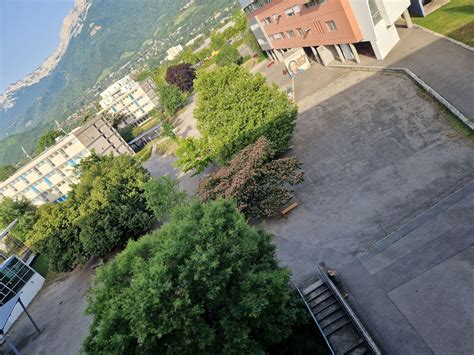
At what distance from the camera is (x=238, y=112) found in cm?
2519

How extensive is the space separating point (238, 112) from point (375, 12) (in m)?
16.9

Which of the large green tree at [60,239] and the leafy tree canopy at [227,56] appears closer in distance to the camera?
the large green tree at [60,239]

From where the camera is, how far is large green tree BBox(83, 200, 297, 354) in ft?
32.0

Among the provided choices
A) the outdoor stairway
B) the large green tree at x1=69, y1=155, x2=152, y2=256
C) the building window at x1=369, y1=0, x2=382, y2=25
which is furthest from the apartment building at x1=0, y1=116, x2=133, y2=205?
the outdoor stairway

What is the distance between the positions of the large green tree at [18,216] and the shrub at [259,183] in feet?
113

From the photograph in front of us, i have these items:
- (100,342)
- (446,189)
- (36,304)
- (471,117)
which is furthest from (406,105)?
(36,304)

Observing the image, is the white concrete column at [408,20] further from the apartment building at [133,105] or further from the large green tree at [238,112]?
the apartment building at [133,105]

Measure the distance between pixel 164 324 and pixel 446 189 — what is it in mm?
14569

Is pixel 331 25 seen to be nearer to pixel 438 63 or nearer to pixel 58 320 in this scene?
pixel 438 63

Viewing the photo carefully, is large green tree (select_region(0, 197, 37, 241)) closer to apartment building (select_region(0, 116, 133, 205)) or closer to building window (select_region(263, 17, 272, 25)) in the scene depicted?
apartment building (select_region(0, 116, 133, 205))

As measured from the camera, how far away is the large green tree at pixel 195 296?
32.0 feet

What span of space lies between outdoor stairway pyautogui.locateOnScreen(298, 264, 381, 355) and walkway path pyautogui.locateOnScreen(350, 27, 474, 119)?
1370 centimetres

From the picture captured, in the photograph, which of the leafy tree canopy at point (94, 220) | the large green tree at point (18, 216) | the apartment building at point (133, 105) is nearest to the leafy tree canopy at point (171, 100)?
the apartment building at point (133, 105)

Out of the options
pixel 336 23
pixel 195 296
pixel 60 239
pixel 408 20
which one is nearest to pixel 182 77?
pixel 336 23
